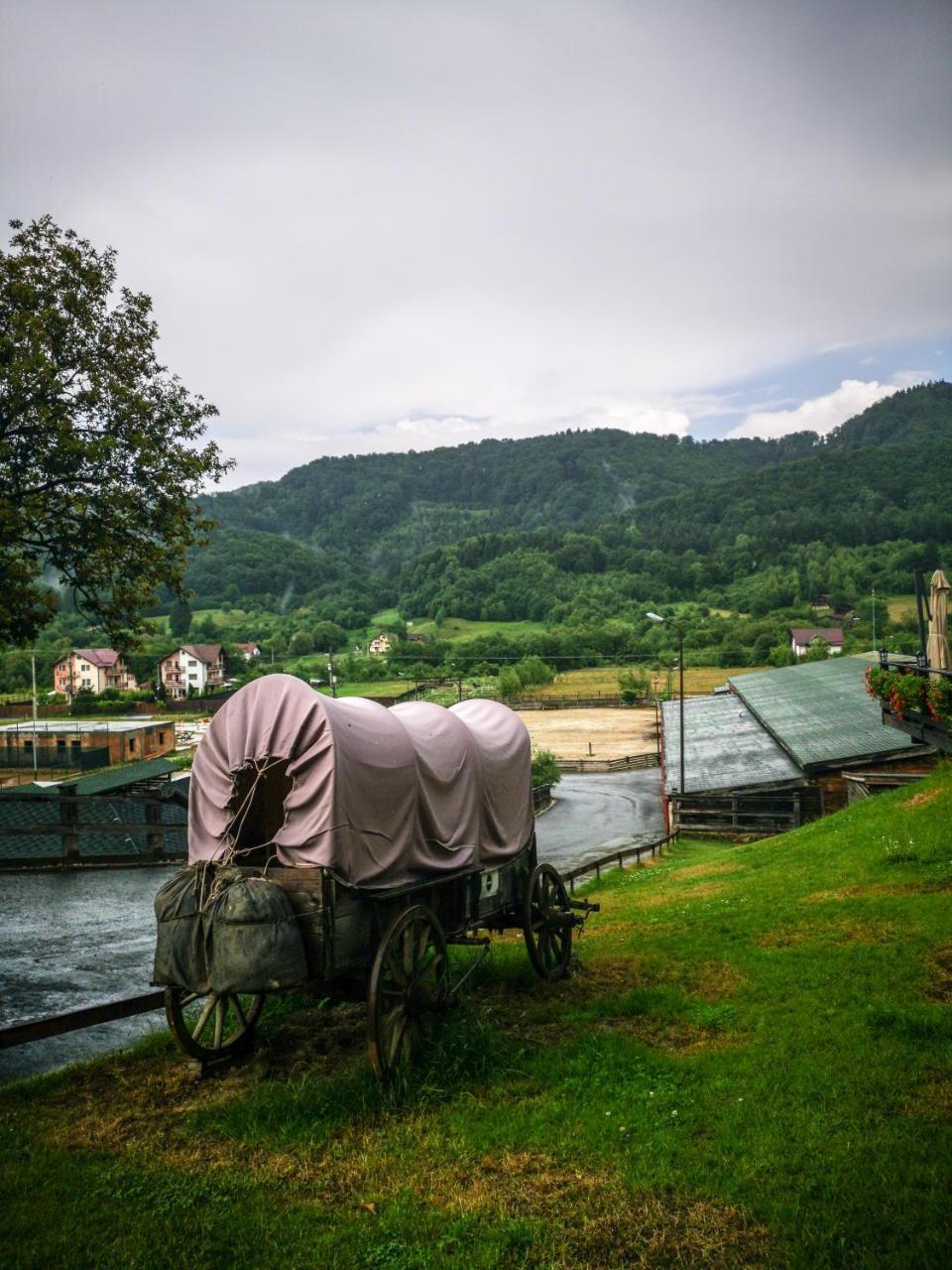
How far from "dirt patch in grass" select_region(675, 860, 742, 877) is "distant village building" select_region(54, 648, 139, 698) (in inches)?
3320

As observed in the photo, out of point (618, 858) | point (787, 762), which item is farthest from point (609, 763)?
point (618, 858)

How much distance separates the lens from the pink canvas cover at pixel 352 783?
715 cm

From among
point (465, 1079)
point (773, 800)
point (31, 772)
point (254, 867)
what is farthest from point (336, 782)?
point (31, 772)

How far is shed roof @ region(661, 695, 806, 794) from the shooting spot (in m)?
30.6

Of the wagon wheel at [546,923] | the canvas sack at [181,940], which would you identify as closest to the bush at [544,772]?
the wagon wheel at [546,923]

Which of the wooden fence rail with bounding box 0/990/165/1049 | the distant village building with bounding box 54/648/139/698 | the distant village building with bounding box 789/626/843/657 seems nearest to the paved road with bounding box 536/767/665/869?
the wooden fence rail with bounding box 0/990/165/1049

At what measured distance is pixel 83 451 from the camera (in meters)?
13.6

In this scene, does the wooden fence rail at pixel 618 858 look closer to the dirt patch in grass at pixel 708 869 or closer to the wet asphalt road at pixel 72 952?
the dirt patch in grass at pixel 708 869

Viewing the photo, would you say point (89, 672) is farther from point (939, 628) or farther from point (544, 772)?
point (939, 628)

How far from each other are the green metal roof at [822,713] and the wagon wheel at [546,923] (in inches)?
735

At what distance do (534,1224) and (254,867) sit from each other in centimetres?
345

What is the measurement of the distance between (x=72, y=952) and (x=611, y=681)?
318 feet

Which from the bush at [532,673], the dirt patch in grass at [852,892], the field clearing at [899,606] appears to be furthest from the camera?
the field clearing at [899,606]

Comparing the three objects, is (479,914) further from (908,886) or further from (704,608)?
(704,608)
